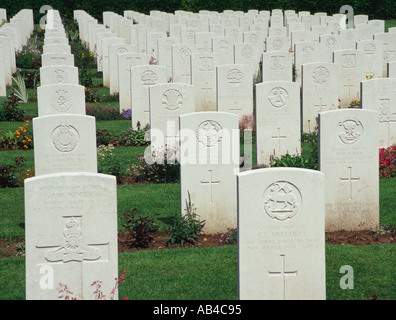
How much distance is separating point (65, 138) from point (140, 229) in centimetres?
144

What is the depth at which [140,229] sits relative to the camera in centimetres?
873

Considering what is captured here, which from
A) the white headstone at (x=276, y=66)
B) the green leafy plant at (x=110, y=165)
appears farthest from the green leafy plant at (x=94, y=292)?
the white headstone at (x=276, y=66)

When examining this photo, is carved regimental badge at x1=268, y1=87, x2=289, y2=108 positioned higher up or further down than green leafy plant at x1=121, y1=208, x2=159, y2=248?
higher up

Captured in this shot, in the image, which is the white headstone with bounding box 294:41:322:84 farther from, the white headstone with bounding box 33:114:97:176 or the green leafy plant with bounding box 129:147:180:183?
the white headstone with bounding box 33:114:97:176

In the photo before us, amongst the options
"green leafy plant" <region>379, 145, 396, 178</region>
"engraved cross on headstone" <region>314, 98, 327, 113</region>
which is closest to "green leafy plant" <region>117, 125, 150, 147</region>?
"engraved cross on headstone" <region>314, 98, 327, 113</region>

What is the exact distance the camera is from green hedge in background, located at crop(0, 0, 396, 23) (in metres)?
37.3

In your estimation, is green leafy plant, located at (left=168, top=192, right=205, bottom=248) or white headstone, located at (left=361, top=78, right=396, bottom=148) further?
white headstone, located at (left=361, top=78, right=396, bottom=148)

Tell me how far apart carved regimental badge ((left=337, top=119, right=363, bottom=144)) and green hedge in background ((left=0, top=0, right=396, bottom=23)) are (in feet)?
95.1

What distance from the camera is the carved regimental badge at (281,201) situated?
6508mm

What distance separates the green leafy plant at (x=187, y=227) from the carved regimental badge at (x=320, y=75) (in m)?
5.94

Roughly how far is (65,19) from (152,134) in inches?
925

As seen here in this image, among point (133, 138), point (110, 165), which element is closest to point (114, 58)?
point (133, 138)

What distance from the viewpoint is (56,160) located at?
9.10m

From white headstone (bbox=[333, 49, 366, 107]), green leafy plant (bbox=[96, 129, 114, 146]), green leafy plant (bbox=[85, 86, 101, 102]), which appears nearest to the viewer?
green leafy plant (bbox=[96, 129, 114, 146])
